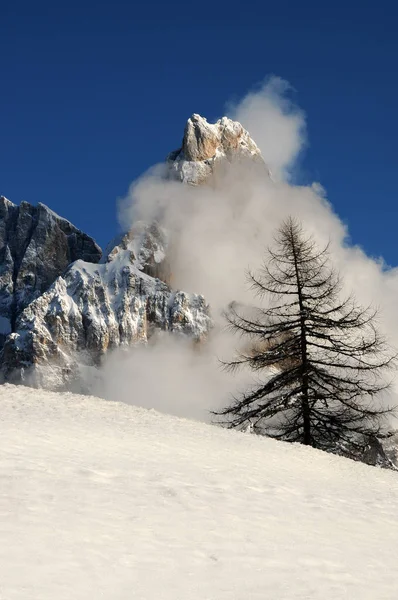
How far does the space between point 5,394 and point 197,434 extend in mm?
5452

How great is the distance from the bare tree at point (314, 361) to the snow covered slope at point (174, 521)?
6.45 meters

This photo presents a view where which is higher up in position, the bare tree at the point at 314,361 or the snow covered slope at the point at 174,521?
Answer: the bare tree at the point at 314,361

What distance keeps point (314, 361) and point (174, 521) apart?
44.8ft

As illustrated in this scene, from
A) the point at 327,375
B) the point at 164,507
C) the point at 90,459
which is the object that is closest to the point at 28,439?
the point at 90,459

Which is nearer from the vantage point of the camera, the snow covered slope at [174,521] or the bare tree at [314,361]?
the snow covered slope at [174,521]

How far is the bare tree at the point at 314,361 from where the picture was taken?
65.9 feet

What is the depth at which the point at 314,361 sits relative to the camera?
66.3 ft

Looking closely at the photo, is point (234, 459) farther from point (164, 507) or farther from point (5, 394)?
point (5, 394)

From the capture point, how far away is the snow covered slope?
5.43 metres

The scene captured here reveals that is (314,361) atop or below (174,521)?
atop

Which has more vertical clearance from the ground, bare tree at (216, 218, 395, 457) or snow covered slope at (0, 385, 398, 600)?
bare tree at (216, 218, 395, 457)

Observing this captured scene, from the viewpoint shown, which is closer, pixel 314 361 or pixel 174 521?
pixel 174 521

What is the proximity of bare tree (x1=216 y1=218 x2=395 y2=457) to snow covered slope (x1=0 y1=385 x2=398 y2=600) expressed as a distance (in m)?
6.45

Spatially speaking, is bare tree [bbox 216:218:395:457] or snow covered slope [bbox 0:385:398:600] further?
bare tree [bbox 216:218:395:457]
